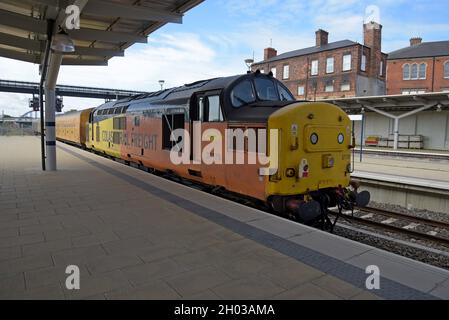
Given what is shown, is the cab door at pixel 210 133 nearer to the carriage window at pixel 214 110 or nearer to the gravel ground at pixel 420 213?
the carriage window at pixel 214 110

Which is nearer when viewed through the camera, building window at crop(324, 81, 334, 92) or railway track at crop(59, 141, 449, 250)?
railway track at crop(59, 141, 449, 250)

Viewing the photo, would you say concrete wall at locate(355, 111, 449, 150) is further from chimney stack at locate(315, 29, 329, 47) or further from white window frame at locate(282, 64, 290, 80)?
white window frame at locate(282, 64, 290, 80)

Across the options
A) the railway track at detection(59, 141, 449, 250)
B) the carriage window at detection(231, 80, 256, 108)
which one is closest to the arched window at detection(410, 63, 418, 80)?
the railway track at detection(59, 141, 449, 250)

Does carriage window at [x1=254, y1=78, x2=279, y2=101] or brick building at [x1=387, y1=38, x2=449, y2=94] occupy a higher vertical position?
brick building at [x1=387, y1=38, x2=449, y2=94]

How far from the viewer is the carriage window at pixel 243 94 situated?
6895 mm

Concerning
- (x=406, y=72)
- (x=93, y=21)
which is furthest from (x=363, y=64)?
(x=93, y=21)

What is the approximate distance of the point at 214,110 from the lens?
23.4 feet

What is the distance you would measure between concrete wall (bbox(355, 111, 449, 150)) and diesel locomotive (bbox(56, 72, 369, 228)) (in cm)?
2202

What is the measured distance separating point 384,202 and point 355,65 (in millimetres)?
32824

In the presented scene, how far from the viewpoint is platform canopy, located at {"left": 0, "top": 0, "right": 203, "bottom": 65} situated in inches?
306

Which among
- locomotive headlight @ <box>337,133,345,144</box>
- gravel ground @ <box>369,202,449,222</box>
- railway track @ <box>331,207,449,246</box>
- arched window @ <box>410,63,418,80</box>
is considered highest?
arched window @ <box>410,63,418,80</box>

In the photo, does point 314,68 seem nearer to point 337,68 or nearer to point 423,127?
point 337,68

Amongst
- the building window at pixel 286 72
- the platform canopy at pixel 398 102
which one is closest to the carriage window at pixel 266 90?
the platform canopy at pixel 398 102
